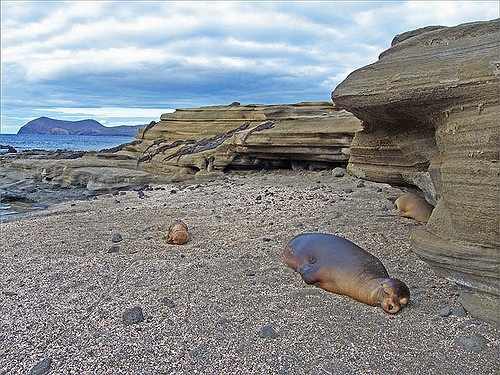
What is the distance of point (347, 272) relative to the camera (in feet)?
16.1

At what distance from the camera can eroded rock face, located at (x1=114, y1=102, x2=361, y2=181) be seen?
14266 millimetres

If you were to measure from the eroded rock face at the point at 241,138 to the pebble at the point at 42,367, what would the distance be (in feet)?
34.5

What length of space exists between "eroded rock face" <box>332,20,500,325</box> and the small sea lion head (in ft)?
1.19

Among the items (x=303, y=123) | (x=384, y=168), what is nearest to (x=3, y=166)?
(x=303, y=123)

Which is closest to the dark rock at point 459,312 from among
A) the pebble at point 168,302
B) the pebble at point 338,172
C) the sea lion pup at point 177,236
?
the pebble at point 168,302

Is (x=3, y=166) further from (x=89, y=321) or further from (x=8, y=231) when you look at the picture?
(x=89, y=321)

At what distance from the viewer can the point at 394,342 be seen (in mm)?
3898

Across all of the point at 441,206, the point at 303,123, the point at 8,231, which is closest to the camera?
the point at 441,206

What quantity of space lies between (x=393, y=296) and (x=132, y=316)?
2.37m

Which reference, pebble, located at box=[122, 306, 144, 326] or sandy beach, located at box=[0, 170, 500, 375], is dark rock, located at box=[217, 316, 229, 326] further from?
pebble, located at box=[122, 306, 144, 326]

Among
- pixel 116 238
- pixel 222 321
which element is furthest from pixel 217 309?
pixel 116 238

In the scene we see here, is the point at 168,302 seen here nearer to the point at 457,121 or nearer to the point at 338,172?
the point at 457,121

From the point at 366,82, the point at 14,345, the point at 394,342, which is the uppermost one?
the point at 366,82

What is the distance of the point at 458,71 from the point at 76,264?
489 centimetres
